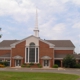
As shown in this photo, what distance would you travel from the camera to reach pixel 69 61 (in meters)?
Result: 55.8

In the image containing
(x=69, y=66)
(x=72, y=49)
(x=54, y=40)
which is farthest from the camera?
(x=54, y=40)

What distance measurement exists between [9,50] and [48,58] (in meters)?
14.5

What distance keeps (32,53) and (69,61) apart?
1026cm

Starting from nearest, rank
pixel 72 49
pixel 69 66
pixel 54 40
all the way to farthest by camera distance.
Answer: pixel 69 66 → pixel 72 49 → pixel 54 40

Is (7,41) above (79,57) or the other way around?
above

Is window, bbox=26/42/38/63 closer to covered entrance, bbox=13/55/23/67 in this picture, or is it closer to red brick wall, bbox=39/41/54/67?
red brick wall, bbox=39/41/54/67

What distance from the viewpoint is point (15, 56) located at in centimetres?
5922

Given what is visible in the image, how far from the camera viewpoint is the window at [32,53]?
58.5 m

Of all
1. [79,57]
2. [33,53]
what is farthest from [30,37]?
[79,57]

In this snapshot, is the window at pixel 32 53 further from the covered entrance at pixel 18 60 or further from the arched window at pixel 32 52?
the covered entrance at pixel 18 60

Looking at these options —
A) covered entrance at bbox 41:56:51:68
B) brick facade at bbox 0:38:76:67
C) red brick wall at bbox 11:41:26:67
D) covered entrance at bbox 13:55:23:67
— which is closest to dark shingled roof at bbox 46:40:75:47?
brick facade at bbox 0:38:76:67

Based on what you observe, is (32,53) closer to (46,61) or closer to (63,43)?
(46,61)

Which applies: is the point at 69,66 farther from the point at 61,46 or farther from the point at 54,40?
the point at 54,40

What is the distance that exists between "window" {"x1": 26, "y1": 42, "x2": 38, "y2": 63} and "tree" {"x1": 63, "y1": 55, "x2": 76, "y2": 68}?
792 cm
